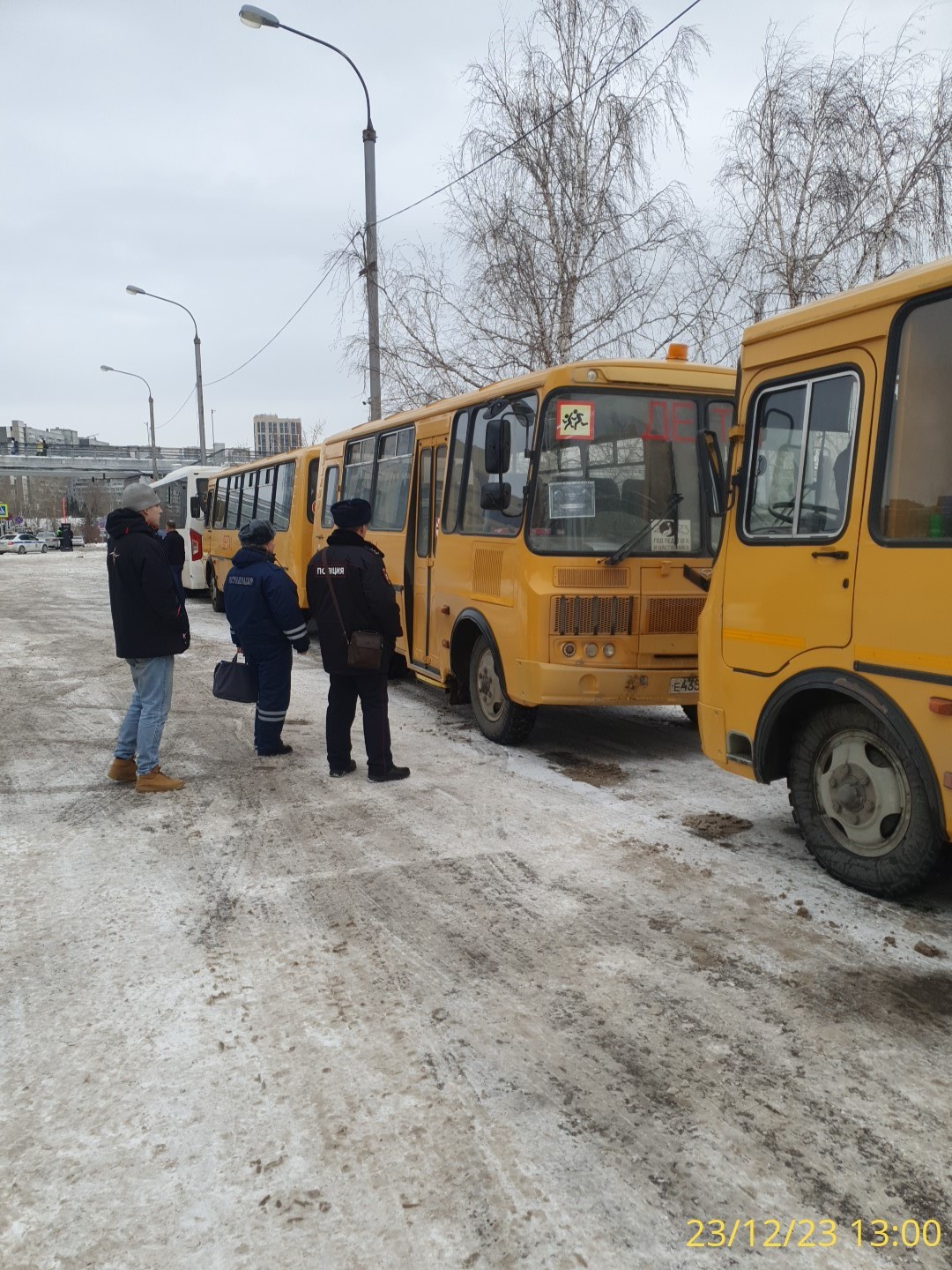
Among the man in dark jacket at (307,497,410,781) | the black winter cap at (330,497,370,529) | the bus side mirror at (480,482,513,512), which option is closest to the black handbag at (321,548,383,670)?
the man in dark jacket at (307,497,410,781)

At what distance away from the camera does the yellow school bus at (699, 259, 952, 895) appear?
13.1 ft

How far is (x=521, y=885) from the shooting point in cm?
468

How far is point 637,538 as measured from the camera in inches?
275

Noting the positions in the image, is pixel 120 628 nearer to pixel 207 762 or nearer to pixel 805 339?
pixel 207 762

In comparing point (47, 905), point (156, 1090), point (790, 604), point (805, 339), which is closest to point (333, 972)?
point (156, 1090)

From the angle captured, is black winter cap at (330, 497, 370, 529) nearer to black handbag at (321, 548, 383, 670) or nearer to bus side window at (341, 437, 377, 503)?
black handbag at (321, 548, 383, 670)

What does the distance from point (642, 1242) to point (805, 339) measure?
380 centimetres

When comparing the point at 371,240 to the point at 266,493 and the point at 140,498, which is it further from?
the point at 140,498

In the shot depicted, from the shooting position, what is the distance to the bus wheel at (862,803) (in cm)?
423

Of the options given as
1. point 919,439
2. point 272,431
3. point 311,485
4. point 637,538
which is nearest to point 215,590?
point 311,485

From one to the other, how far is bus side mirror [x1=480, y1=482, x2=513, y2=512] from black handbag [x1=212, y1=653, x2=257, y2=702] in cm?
213

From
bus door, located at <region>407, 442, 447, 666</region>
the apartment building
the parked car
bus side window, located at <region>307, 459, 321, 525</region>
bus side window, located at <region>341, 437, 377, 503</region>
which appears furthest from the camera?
the apartment building

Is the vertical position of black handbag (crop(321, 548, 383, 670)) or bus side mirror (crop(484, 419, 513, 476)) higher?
bus side mirror (crop(484, 419, 513, 476))

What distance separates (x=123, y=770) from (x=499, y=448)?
11.3 ft
